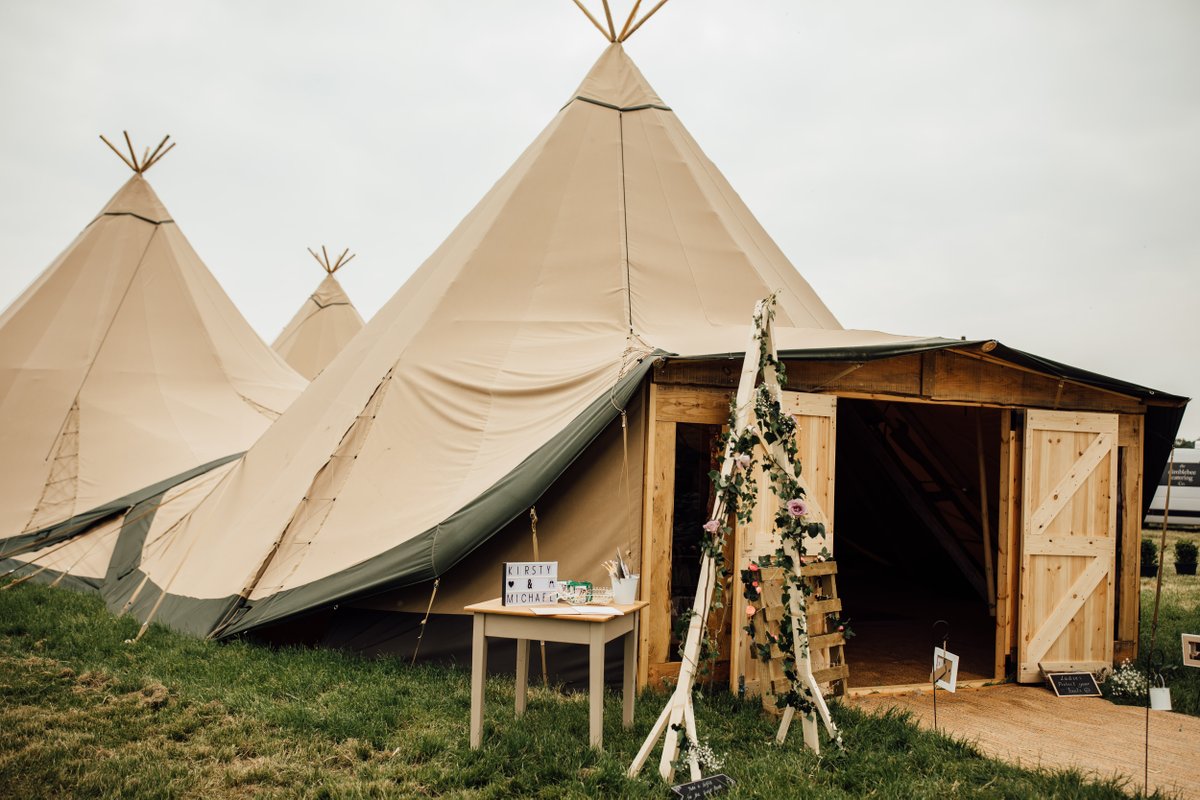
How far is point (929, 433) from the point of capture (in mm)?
7906

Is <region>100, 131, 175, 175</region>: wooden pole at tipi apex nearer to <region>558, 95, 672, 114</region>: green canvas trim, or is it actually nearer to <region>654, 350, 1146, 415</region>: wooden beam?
<region>558, 95, 672, 114</region>: green canvas trim

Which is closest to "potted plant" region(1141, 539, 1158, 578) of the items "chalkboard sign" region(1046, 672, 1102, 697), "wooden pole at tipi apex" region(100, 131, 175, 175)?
"chalkboard sign" region(1046, 672, 1102, 697)

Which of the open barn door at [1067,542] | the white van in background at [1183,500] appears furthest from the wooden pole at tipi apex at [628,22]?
the white van in background at [1183,500]

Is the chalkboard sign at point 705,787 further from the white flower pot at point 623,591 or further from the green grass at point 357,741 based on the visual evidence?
the white flower pot at point 623,591

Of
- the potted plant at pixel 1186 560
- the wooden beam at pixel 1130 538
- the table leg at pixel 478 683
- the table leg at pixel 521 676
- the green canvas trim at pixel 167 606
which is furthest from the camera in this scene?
the potted plant at pixel 1186 560

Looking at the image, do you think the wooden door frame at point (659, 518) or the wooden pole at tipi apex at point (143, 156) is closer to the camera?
the wooden door frame at point (659, 518)

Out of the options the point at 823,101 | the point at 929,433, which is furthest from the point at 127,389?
the point at 823,101

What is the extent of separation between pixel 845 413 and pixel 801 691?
17.2 feet

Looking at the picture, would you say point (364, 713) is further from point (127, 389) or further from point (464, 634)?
point (127, 389)

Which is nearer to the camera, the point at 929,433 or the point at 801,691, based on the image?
the point at 801,691

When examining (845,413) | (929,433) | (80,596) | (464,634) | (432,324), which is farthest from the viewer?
(845,413)

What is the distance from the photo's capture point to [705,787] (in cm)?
316

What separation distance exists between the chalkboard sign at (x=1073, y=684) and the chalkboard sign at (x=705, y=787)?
10.3 ft

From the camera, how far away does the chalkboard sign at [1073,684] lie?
5285mm
